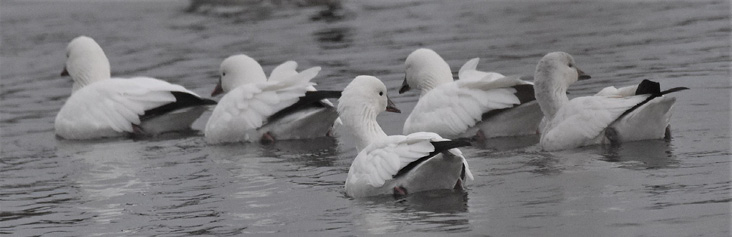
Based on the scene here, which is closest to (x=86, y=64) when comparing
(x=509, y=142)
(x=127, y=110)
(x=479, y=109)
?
Result: (x=127, y=110)

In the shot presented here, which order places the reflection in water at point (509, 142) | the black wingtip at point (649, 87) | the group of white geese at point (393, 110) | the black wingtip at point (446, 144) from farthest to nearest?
the reflection in water at point (509, 142)
the black wingtip at point (649, 87)
the group of white geese at point (393, 110)
the black wingtip at point (446, 144)

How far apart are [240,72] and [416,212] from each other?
20.6 feet

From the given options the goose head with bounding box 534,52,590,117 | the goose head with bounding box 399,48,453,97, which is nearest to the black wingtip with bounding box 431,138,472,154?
the goose head with bounding box 534,52,590,117

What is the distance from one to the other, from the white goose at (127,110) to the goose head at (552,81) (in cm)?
427

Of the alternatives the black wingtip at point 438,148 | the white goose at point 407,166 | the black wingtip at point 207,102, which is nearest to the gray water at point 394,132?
the white goose at point 407,166

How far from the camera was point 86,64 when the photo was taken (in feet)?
55.6

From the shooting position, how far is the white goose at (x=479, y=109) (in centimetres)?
1259

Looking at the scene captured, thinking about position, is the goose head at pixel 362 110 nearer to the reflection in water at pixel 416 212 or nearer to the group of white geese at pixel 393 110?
the group of white geese at pixel 393 110

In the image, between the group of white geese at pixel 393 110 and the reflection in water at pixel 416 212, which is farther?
the group of white geese at pixel 393 110

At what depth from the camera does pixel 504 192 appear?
980 cm

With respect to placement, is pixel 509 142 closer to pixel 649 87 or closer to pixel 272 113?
pixel 649 87

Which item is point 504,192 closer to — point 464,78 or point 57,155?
point 464,78

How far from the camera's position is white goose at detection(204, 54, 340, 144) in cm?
1379

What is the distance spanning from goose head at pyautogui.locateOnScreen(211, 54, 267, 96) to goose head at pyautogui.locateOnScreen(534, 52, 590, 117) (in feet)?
12.8
